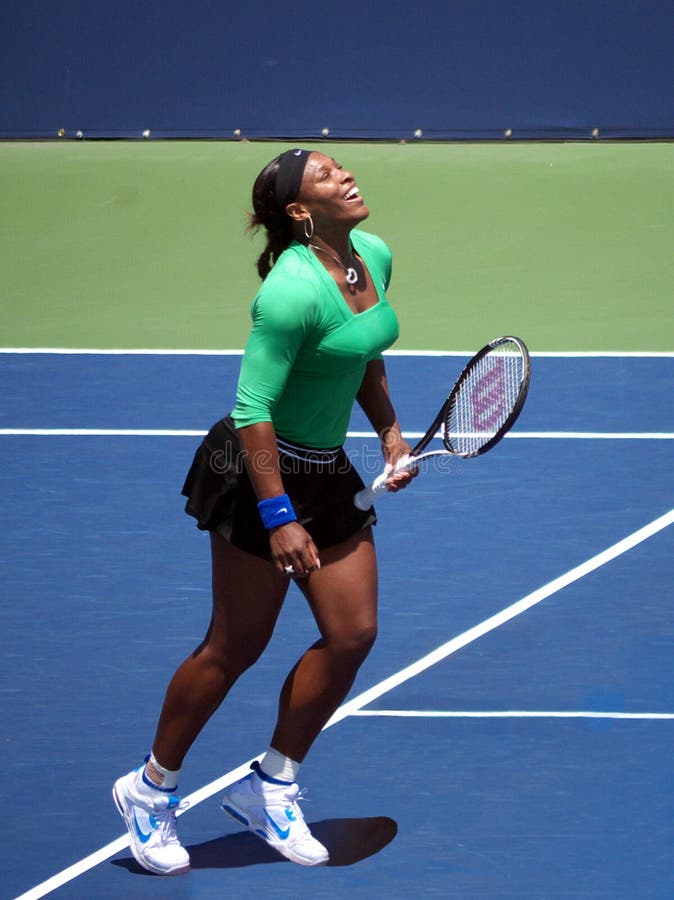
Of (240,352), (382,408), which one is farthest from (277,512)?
(240,352)

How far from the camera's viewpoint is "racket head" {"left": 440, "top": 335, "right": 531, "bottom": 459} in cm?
430

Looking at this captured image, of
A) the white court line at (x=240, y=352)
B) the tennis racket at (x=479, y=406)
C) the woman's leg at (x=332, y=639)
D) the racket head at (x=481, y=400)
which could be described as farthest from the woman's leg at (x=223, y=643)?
the white court line at (x=240, y=352)

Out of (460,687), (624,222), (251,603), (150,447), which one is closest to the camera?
(251,603)

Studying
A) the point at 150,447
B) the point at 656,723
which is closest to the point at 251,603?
the point at 656,723

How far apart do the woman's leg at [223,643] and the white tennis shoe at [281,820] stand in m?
0.22

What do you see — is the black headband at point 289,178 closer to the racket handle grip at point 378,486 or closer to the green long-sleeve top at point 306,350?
the green long-sleeve top at point 306,350

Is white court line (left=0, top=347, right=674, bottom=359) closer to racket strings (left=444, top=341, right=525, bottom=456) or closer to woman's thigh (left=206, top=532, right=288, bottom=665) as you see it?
racket strings (left=444, top=341, right=525, bottom=456)

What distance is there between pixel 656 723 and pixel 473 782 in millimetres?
688

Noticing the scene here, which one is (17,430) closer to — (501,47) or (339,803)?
(339,803)

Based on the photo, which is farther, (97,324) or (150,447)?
(97,324)

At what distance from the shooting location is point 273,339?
3.72 metres

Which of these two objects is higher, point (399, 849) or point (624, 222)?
point (624, 222)

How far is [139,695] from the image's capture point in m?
5.01

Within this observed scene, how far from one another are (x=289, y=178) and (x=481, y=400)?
919mm
